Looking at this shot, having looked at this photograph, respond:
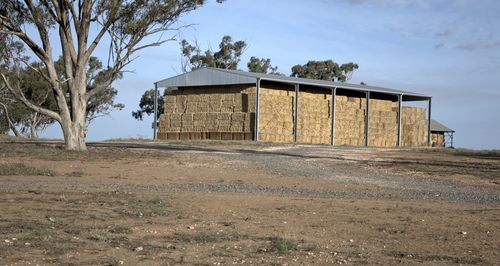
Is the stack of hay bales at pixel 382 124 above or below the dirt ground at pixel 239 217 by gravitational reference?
above

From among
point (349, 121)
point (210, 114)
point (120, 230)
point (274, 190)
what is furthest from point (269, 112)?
point (120, 230)

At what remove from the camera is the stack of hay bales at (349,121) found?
50000mm

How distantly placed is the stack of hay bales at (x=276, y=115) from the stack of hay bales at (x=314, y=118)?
1.02m

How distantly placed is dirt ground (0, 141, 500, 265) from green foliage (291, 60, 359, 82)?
211 feet

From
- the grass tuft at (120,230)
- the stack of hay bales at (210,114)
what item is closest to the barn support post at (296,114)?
the stack of hay bales at (210,114)

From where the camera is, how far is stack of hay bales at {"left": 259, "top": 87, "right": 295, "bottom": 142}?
1757 inches

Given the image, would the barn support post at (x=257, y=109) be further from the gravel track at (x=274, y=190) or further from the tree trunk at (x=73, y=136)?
the gravel track at (x=274, y=190)

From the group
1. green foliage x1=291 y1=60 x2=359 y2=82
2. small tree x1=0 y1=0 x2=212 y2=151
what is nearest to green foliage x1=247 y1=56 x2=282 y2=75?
green foliage x1=291 y1=60 x2=359 y2=82

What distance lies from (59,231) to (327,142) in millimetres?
41106

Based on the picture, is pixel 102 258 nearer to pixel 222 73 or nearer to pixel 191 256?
pixel 191 256

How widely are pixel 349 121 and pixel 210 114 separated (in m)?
11.5

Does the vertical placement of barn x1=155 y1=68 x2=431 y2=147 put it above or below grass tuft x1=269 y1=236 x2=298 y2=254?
above

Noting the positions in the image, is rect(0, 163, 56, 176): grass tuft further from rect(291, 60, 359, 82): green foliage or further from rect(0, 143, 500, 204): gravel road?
rect(291, 60, 359, 82): green foliage

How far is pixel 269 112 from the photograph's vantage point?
45.2 m
